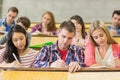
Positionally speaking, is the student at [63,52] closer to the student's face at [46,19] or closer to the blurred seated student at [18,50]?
the blurred seated student at [18,50]

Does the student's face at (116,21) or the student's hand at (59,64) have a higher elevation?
the student's face at (116,21)

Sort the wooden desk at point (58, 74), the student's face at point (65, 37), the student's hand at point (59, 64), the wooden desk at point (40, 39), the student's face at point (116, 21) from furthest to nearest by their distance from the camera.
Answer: the student's face at point (116, 21), the wooden desk at point (40, 39), the student's face at point (65, 37), the student's hand at point (59, 64), the wooden desk at point (58, 74)

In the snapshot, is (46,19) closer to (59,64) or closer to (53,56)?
(53,56)

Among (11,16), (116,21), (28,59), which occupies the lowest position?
(28,59)

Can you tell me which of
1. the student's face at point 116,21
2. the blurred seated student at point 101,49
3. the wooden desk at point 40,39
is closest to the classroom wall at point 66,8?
the student's face at point 116,21

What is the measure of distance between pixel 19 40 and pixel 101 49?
64cm

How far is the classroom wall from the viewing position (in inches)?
196

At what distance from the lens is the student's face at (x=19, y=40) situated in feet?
7.59

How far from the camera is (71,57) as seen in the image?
2.29 metres

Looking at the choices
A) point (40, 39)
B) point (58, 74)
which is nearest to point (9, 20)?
point (40, 39)

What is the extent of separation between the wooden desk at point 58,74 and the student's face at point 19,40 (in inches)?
19.1

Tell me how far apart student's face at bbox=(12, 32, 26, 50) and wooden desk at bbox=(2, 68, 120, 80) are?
0.48m

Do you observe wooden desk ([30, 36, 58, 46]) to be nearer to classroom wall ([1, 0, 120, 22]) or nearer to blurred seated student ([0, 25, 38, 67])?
blurred seated student ([0, 25, 38, 67])

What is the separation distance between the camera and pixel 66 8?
505cm
